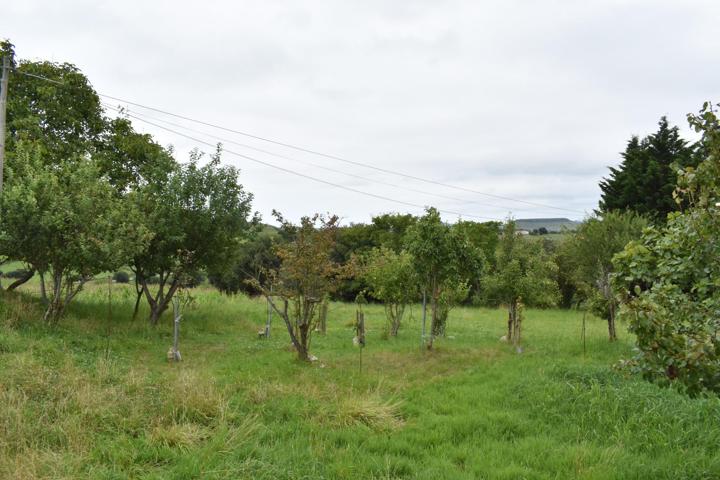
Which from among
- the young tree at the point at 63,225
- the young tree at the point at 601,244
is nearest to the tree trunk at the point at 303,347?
the young tree at the point at 63,225

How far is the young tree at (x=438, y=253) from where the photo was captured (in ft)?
38.6

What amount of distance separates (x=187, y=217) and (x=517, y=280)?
31.6 ft

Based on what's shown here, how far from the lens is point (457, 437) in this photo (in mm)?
6160

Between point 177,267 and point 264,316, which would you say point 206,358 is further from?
point 264,316

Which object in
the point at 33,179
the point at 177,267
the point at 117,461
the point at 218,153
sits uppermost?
the point at 218,153

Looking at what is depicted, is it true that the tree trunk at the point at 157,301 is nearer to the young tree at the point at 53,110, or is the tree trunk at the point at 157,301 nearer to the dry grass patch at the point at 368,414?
the young tree at the point at 53,110

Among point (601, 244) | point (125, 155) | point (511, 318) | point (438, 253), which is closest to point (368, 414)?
point (438, 253)

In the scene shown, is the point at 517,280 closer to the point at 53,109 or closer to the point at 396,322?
the point at 396,322

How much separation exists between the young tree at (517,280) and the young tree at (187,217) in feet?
25.9

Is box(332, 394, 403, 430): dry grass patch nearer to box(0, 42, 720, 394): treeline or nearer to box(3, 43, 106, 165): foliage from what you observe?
box(0, 42, 720, 394): treeline

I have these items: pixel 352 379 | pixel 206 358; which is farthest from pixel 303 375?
pixel 206 358

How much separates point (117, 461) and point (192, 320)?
10462 millimetres

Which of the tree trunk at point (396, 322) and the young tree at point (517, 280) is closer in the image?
the young tree at point (517, 280)

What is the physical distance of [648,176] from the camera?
89.3ft
